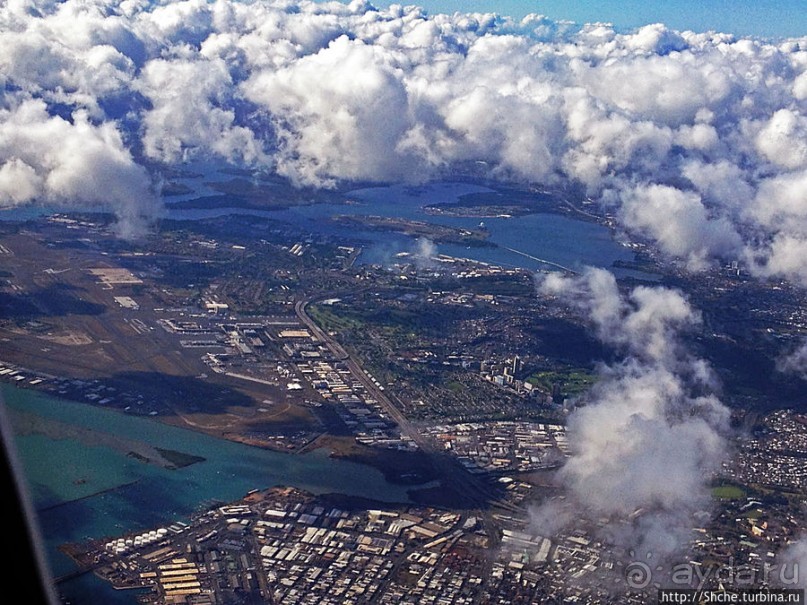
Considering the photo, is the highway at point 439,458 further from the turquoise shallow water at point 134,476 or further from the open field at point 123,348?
the open field at point 123,348

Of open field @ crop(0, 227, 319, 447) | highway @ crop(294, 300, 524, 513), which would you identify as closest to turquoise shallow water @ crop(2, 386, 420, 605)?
open field @ crop(0, 227, 319, 447)

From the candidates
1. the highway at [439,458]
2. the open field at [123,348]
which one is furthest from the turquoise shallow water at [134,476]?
the highway at [439,458]

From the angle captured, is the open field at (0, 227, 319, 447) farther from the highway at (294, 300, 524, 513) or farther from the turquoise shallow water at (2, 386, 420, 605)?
the highway at (294, 300, 524, 513)

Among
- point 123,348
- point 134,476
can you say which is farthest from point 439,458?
point 123,348

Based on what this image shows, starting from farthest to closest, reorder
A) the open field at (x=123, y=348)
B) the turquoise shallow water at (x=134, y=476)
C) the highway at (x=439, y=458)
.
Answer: the open field at (x=123, y=348) → the highway at (x=439, y=458) → the turquoise shallow water at (x=134, y=476)

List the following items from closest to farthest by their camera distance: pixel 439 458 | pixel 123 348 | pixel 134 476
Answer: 1. pixel 134 476
2. pixel 439 458
3. pixel 123 348

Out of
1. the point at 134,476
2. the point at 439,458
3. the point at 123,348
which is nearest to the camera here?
the point at 134,476

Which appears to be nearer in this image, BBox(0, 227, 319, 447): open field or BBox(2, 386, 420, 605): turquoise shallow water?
BBox(2, 386, 420, 605): turquoise shallow water

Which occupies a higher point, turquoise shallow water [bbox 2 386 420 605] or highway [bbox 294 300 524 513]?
turquoise shallow water [bbox 2 386 420 605]

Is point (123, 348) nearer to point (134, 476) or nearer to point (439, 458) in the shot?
point (134, 476)

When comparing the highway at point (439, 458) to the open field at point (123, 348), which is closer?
the highway at point (439, 458)
